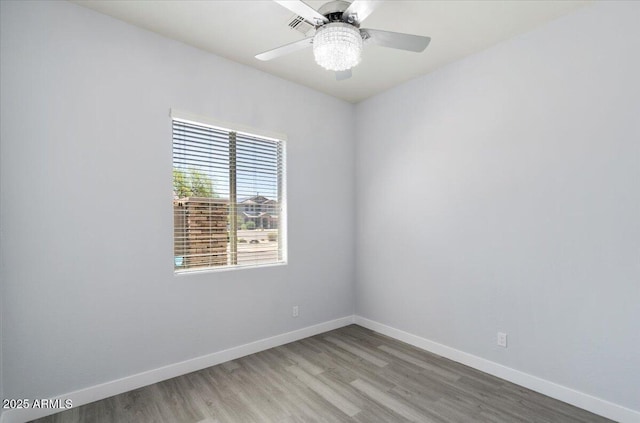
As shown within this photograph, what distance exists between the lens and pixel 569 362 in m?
2.24

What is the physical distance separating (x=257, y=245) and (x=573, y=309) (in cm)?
264

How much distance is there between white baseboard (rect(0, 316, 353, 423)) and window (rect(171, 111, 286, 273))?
0.78 m

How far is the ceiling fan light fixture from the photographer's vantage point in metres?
1.75

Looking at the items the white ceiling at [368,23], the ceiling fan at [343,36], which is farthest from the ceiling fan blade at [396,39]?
the white ceiling at [368,23]

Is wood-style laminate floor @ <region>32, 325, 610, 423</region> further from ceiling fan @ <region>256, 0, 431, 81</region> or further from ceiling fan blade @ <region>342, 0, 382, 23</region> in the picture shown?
ceiling fan blade @ <region>342, 0, 382, 23</region>

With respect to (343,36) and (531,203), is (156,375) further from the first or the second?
(531,203)

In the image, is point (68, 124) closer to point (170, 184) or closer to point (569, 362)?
point (170, 184)

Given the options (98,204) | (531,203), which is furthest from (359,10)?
(98,204)

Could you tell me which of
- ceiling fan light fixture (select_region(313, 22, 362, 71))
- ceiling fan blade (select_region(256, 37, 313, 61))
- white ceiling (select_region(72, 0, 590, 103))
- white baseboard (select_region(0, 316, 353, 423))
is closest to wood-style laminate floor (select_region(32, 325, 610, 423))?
white baseboard (select_region(0, 316, 353, 423))

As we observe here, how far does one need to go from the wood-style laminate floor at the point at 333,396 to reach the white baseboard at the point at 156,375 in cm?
5

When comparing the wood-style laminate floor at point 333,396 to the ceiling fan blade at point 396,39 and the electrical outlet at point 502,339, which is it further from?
the ceiling fan blade at point 396,39

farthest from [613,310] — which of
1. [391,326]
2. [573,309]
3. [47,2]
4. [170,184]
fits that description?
[47,2]

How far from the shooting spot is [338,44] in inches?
69.6

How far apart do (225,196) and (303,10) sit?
1.79 m
